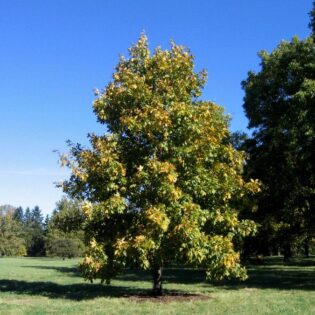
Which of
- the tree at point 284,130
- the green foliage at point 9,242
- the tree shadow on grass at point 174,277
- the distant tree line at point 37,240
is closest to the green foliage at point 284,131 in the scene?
the tree at point 284,130

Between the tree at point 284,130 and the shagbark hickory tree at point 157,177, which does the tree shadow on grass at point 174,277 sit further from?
the shagbark hickory tree at point 157,177

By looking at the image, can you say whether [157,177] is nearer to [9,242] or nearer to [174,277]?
[174,277]

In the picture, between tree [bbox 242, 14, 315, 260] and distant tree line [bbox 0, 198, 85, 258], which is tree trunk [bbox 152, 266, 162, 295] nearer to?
tree [bbox 242, 14, 315, 260]

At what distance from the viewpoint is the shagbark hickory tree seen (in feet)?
61.0

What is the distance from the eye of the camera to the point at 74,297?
818 inches

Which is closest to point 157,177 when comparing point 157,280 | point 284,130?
point 157,280

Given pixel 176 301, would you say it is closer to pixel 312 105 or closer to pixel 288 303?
pixel 288 303

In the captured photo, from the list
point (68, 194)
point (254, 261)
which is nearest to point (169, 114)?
point (68, 194)

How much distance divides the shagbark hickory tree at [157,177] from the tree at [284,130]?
6.82 m

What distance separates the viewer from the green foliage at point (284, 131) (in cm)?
→ 2656

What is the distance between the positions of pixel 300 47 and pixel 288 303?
614 inches

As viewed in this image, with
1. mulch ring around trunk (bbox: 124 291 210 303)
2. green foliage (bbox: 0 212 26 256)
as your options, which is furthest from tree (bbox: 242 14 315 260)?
green foliage (bbox: 0 212 26 256)

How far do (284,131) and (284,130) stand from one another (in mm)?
96

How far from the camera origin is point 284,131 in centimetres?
2827
